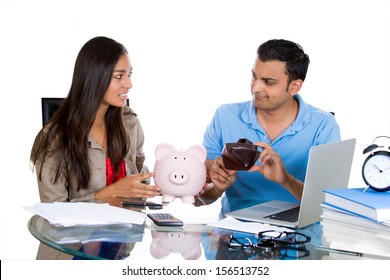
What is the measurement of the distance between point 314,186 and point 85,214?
85 cm

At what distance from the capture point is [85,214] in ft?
7.93

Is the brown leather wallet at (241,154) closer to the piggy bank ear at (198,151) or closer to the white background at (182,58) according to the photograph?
the piggy bank ear at (198,151)

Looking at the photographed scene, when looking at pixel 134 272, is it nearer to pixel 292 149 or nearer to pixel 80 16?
pixel 292 149

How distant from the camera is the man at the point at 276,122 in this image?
10.4ft

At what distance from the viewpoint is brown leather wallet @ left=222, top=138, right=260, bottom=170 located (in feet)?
8.50

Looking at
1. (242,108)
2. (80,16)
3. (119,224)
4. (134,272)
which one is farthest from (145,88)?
(134,272)

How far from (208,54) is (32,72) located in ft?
4.36

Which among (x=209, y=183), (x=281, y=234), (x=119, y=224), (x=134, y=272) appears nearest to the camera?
(x=134, y=272)

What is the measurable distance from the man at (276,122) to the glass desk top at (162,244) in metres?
0.79

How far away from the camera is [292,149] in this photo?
3.26 meters

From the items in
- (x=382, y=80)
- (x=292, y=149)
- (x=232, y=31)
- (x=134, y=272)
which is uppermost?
(x=232, y=31)

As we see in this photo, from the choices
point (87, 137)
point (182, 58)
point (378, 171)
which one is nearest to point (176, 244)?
point (378, 171)

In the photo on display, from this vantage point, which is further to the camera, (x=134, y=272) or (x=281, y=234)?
(x=281, y=234)

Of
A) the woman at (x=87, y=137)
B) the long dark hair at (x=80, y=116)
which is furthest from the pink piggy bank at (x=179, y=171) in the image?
the long dark hair at (x=80, y=116)
